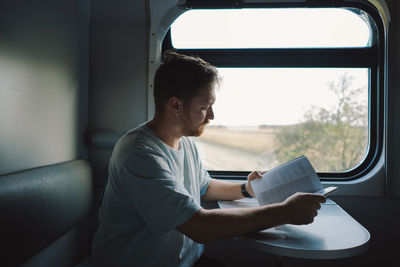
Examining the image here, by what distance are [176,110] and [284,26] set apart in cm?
130

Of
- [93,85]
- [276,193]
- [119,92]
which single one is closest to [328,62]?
[276,193]

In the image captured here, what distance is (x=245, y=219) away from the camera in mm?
1292

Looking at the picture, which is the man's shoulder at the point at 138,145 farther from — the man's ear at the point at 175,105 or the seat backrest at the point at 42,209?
the seat backrest at the point at 42,209

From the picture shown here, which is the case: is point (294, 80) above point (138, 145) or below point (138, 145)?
above

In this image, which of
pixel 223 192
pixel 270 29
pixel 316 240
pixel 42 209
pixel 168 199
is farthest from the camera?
pixel 270 29

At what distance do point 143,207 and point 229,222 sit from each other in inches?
13.1

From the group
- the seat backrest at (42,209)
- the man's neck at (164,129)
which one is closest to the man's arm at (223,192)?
the man's neck at (164,129)

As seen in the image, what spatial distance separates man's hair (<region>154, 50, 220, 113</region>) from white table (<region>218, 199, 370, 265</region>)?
677 millimetres

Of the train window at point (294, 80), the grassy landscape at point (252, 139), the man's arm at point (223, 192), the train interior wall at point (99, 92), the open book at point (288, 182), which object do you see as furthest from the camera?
the grassy landscape at point (252, 139)

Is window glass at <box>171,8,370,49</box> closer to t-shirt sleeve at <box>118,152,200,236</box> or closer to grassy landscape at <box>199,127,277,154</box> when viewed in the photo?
grassy landscape at <box>199,127,277,154</box>

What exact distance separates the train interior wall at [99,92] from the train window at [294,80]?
0.19 m

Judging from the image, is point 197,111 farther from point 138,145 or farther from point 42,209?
point 42,209

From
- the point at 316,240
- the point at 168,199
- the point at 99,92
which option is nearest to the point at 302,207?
the point at 316,240

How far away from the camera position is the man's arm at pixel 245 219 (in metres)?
1.24
